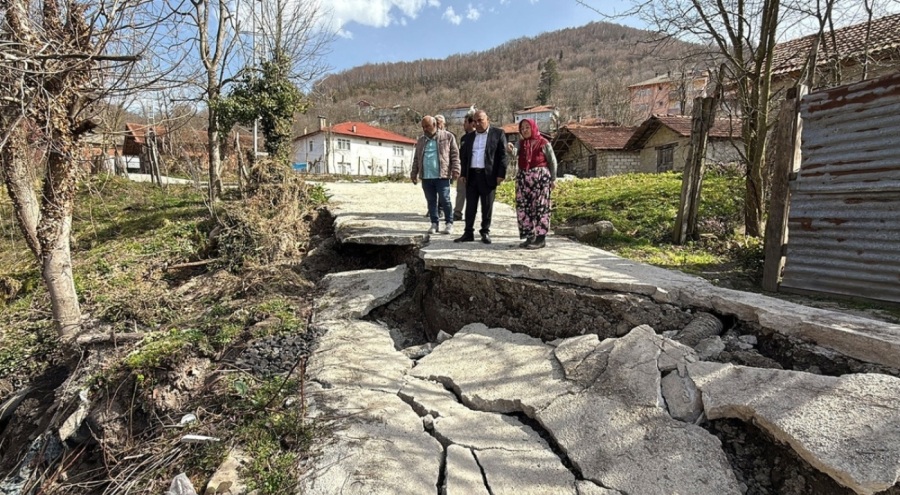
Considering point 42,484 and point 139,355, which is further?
point 139,355

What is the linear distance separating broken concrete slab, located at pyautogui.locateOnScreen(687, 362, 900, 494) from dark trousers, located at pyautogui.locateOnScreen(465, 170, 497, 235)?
11.2 ft


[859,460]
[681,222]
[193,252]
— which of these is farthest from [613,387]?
[193,252]

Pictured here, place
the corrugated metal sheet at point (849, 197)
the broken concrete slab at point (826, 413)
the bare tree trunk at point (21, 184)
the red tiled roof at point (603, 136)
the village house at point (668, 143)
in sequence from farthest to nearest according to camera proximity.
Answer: the red tiled roof at point (603, 136), the village house at point (668, 143), the bare tree trunk at point (21, 184), the corrugated metal sheet at point (849, 197), the broken concrete slab at point (826, 413)

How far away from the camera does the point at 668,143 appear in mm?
22016

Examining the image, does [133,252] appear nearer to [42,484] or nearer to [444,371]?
[42,484]

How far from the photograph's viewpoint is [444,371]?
357 cm

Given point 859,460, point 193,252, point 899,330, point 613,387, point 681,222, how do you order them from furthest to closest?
1. point 193,252
2. point 681,222
3. point 613,387
4. point 899,330
5. point 859,460

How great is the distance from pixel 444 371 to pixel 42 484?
328 cm

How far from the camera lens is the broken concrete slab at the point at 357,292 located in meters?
4.75

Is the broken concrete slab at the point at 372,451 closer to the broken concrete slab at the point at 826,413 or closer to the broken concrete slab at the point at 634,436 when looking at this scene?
the broken concrete slab at the point at 634,436

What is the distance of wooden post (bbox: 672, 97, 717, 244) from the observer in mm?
6242

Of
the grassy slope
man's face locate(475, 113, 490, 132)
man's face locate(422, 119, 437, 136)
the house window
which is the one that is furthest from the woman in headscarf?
the house window

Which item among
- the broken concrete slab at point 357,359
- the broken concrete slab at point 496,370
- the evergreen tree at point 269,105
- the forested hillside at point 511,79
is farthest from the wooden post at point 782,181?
the forested hillside at point 511,79

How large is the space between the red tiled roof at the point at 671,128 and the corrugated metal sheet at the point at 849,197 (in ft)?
50.7
